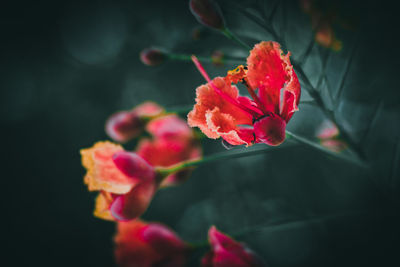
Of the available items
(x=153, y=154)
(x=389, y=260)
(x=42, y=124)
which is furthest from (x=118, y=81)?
(x=389, y=260)

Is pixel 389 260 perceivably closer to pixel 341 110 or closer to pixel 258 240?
pixel 341 110

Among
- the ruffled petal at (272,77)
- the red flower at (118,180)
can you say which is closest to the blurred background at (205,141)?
the ruffled petal at (272,77)

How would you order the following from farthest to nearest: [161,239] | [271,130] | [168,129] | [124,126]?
[168,129]
[124,126]
[161,239]
[271,130]

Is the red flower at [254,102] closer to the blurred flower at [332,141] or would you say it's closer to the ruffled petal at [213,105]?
the ruffled petal at [213,105]

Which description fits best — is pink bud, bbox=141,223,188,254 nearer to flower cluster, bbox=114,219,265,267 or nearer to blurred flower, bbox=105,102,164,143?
flower cluster, bbox=114,219,265,267

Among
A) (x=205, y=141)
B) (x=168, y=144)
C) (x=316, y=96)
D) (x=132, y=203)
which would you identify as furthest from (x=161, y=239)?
(x=205, y=141)

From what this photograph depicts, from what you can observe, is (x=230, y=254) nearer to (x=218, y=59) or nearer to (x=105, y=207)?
(x=105, y=207)

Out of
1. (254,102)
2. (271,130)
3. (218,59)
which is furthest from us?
(218,59)
